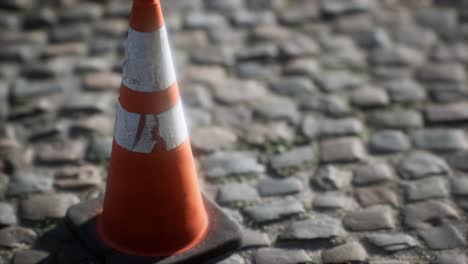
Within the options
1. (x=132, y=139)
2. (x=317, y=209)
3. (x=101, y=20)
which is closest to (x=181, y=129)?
(x=132, y=139)

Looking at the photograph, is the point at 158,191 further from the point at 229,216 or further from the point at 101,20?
the point at 101,20

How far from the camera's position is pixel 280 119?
4.57m

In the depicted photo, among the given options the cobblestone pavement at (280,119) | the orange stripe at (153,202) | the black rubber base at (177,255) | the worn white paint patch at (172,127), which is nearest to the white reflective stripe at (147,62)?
the worn white paint patch at (172,127)

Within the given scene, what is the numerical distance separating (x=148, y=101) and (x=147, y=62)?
0.52 feet

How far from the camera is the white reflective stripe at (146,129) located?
3.36 meters

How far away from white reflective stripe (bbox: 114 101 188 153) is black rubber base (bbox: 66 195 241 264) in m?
0.43

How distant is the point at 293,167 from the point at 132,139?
105cm

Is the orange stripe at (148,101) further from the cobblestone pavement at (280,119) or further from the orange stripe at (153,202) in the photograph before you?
the cobblestone pavement at (280,119)

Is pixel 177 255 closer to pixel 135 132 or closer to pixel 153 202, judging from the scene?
pixel 153 202

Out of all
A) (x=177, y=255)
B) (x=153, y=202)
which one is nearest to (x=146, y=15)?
(x=153, y=202)

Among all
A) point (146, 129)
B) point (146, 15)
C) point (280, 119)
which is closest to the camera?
point (146, 15)

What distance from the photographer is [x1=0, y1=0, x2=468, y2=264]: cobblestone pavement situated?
12.0ft

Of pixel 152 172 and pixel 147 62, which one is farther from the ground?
pixel 147 62

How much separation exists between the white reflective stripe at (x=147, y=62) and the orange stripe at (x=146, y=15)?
0.02 metres
